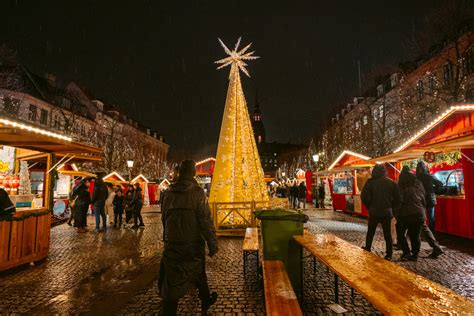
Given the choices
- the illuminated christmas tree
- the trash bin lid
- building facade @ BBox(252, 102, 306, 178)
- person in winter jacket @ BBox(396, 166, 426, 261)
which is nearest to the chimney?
the illuminated christmas tree

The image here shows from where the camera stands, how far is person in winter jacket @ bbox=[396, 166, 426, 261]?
6766 millimetres

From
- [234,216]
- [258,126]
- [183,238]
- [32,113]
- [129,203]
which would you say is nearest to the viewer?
[183,238]

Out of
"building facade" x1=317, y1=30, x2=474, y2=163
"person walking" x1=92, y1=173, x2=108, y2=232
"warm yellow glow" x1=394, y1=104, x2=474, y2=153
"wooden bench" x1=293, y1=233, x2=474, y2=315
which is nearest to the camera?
"wooden bench" x1=293, y1=233, x2=474, y2=315

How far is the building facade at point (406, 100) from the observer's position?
1930 cm

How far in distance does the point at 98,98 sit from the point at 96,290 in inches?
1890

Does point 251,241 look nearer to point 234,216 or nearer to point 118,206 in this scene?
point 234,216

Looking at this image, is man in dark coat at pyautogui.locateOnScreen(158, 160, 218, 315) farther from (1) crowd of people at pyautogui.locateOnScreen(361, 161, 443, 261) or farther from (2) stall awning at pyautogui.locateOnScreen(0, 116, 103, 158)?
(2) stall awning at pyautogui.locateOnScreen(0, 116, 103, 158)

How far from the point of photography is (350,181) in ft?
62.0

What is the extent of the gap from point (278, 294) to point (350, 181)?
55.9 ft

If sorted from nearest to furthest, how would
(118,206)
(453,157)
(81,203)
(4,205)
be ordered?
(4,205) → (453,157) → (81,203) → (118,206)

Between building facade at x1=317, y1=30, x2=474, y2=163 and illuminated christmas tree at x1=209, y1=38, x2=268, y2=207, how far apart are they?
7278mm

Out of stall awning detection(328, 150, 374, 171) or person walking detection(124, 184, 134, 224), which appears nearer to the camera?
person walking detection(124, 184, 134, 224)

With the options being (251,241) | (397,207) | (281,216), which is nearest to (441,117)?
(397,207)

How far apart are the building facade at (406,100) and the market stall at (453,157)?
1.28 metres
